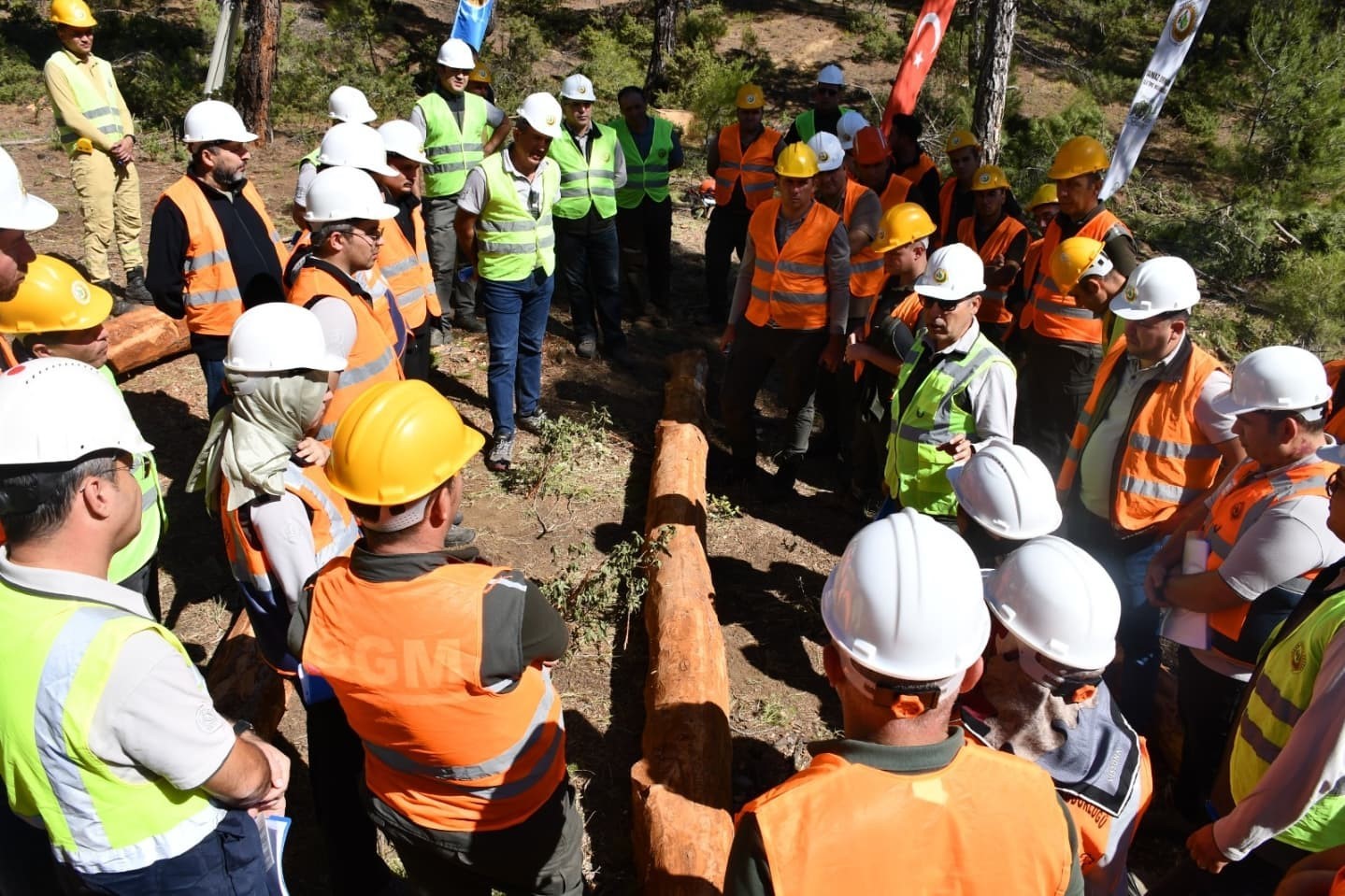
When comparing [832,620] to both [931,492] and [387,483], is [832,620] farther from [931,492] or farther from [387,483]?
[931,492]

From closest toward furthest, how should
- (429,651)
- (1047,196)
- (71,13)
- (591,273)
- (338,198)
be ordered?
(429,651), (338,198), (1047,196), (71,13), (591,273)

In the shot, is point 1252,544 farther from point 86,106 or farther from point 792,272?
point 86,106

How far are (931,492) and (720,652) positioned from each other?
45.1 inches

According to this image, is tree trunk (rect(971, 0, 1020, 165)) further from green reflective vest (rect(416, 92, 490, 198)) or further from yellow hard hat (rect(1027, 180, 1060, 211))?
green reflective vest (rect(416, 92, 490, 198))

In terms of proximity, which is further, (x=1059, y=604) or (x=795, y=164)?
(x=795, y=164)

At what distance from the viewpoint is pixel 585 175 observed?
22.4 ft

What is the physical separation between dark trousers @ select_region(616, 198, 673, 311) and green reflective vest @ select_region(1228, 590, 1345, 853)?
6.11m

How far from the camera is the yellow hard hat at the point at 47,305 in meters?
3.23

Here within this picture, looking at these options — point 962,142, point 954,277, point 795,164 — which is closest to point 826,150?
point 795,164

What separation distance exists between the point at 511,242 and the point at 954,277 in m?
2.84

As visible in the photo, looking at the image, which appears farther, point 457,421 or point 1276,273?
point 1276,273

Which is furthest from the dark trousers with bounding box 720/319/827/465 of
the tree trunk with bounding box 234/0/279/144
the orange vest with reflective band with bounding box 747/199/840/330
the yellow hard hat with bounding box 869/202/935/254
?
the tree trunk with bounding box 234/0/279/144

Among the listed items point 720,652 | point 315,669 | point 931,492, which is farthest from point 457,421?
point 931,492

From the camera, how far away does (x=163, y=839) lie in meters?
1.97
